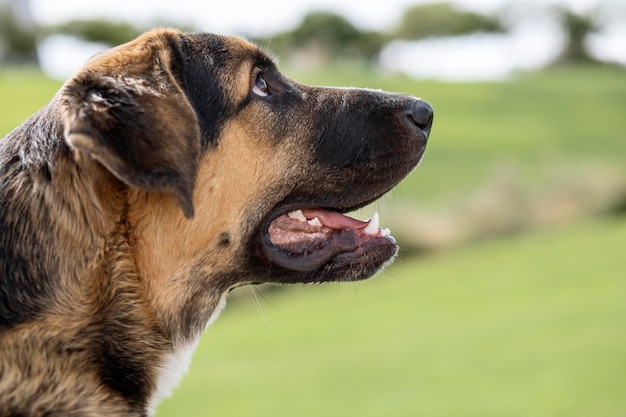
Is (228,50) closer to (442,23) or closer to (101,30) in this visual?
(101,30)

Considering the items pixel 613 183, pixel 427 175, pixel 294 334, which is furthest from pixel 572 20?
pixel 294 334

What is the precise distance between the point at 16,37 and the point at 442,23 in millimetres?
29118

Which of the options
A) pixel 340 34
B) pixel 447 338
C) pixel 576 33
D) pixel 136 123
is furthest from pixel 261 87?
pixel 340 34

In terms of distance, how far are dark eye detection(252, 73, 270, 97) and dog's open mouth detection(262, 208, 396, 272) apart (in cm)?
56

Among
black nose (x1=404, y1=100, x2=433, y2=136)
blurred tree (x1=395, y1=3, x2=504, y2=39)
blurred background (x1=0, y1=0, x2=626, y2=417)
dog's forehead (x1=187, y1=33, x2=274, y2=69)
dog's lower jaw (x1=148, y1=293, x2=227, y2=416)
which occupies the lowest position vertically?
blurred tree (x1=395, y1=3, x2=504, y2=39)

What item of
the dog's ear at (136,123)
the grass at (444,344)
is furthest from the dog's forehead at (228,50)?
the grass at (444,344)

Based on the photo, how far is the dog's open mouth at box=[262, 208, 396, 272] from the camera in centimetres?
439

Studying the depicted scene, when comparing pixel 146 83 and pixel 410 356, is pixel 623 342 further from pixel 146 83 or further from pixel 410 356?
pixel 146 83

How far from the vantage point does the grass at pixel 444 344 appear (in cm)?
1101

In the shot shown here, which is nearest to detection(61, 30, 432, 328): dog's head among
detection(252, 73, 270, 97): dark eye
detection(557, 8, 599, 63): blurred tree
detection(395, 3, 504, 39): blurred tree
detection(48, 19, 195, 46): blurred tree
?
detection(252, 73, 270, 97): dark eye

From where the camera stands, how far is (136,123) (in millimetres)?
3611

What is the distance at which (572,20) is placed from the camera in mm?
52469

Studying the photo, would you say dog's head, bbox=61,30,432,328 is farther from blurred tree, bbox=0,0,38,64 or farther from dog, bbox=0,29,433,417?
blurred tree, bbox=0,0,38,64

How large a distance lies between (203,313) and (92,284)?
63cm
